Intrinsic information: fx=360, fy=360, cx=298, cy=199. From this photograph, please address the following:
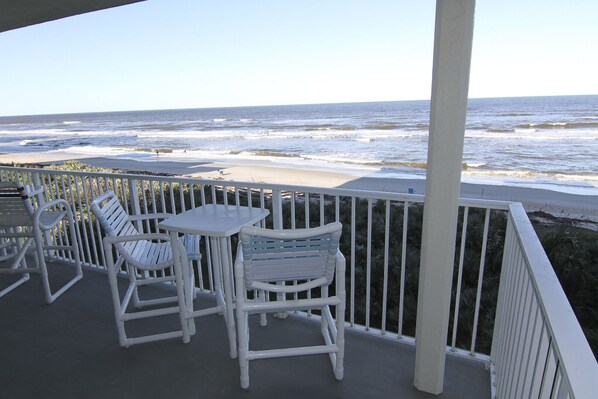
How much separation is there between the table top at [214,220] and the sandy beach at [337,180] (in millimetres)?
6078

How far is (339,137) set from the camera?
747 inches

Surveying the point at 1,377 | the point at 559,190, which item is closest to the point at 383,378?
the point at 1,377

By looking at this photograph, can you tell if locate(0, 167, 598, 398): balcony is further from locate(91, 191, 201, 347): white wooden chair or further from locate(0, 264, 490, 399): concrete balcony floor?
locate(91, 191, 201, 347): white wooden chair

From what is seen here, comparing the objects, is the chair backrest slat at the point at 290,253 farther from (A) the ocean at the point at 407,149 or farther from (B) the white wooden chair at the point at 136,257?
(A) the ocean at the point at 407,149

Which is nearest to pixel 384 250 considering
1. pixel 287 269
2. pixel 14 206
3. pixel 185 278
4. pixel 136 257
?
pixel 287 269

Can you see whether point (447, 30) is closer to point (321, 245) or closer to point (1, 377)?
point (321, 245)

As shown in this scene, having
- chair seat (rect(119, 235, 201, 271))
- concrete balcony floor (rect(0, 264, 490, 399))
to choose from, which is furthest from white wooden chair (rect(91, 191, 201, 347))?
concrete balcony floor (rect(0, 264, 490, 399))

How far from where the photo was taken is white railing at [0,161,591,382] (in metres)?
2.29

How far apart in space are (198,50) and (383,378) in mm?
25600

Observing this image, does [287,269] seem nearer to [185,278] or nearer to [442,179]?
[185,278]

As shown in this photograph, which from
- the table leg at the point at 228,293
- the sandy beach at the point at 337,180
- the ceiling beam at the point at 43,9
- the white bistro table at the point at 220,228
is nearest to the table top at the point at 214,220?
the white bistro table at the point at 220,228

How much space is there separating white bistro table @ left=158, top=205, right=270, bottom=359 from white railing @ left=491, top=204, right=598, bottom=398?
1.36m

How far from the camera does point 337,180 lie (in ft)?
34.2

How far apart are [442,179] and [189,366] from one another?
180 centimetres
